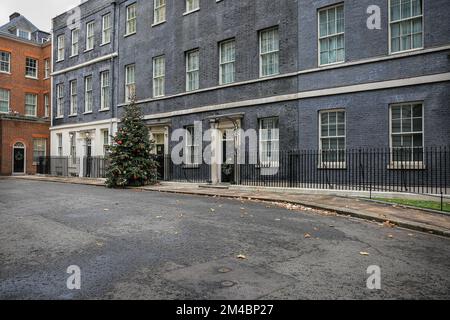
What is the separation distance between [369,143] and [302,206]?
493 cm

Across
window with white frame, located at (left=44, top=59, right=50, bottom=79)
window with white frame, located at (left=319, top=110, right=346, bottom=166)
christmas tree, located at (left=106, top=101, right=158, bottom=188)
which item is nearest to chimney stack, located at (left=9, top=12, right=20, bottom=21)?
window with white frame, located at (left=44, top=59, right=50, bottom=79)

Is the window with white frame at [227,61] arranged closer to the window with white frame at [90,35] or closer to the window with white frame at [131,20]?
the window with white frame at [131,20]

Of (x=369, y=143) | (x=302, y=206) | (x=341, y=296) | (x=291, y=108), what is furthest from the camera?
(x=291, y=108)

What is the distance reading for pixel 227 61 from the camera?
19.1 m

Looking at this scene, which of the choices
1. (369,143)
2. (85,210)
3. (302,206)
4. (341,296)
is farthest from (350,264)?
(369,143)

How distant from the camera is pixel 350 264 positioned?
16.4 ft

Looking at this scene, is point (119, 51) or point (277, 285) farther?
point (119, 51)

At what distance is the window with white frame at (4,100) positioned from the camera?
3391cm

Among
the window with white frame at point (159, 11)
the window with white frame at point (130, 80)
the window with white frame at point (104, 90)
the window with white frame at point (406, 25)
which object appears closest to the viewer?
the window with white frame at point (406, 25)

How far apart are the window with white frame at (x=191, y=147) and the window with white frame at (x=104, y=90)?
899cm

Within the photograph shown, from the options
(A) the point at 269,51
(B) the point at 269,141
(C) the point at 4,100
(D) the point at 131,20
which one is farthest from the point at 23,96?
(B) the point at 269,141

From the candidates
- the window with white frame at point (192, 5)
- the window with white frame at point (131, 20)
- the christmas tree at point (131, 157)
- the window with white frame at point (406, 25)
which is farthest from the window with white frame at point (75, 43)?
the window with white frame at point (406, 25)
